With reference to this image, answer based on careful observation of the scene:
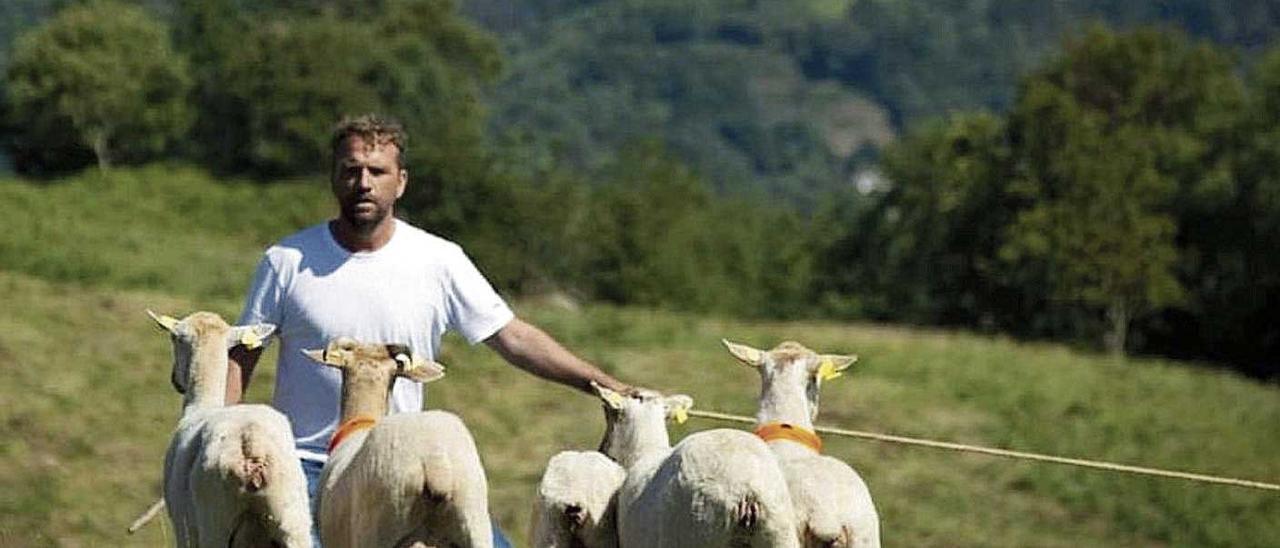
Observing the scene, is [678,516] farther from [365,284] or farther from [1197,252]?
[1197,252]

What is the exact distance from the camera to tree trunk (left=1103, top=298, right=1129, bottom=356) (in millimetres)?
75887

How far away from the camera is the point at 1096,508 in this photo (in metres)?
26.7

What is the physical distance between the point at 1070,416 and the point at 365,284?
22.2 m

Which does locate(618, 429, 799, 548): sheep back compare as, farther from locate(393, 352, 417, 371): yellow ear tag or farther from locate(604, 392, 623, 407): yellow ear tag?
locate(393, 352, 417, 371): yellow ear tag

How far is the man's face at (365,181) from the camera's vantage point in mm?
10359

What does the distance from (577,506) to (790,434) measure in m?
1.06

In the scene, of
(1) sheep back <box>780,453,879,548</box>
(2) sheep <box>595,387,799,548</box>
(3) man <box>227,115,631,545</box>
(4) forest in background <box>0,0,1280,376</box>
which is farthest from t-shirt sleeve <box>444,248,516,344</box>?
(4) forest in background <box>0,0,1280,376</box>

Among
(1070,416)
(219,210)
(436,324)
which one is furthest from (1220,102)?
(436,324)

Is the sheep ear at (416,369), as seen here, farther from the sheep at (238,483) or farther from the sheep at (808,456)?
the sheep at (808,456)

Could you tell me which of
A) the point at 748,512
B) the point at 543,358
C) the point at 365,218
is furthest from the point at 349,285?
the point at 748,512

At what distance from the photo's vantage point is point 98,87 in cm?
9700

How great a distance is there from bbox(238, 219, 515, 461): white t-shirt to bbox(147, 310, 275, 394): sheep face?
15 centimetres

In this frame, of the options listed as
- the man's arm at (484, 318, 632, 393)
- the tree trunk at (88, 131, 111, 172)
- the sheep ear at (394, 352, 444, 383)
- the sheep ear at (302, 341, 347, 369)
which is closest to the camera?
the sheep ear at (302, 341, 347, 369)

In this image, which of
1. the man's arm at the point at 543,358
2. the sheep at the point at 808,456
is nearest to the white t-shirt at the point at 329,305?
the man's arm at the point at 543,358
